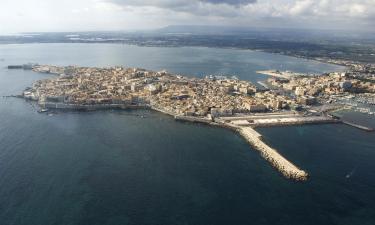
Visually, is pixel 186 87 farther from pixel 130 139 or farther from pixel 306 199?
pixel 306 199

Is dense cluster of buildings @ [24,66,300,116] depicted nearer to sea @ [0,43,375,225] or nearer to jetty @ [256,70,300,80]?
sea @ [0,43,375,225]

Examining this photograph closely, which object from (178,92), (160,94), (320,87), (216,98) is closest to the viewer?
(216,98)

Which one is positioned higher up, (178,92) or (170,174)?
(178,92)

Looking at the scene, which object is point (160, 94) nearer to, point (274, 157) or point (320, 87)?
point (274, 157)

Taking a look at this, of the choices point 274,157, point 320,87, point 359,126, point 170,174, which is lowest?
point 170,174

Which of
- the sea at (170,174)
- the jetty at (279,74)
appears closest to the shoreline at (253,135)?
the sea at (170,174)

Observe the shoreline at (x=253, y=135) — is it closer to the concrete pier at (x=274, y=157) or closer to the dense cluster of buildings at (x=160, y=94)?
the concrete pier at (x=274, y=157)

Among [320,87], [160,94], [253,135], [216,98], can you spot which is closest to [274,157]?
[253,135]
